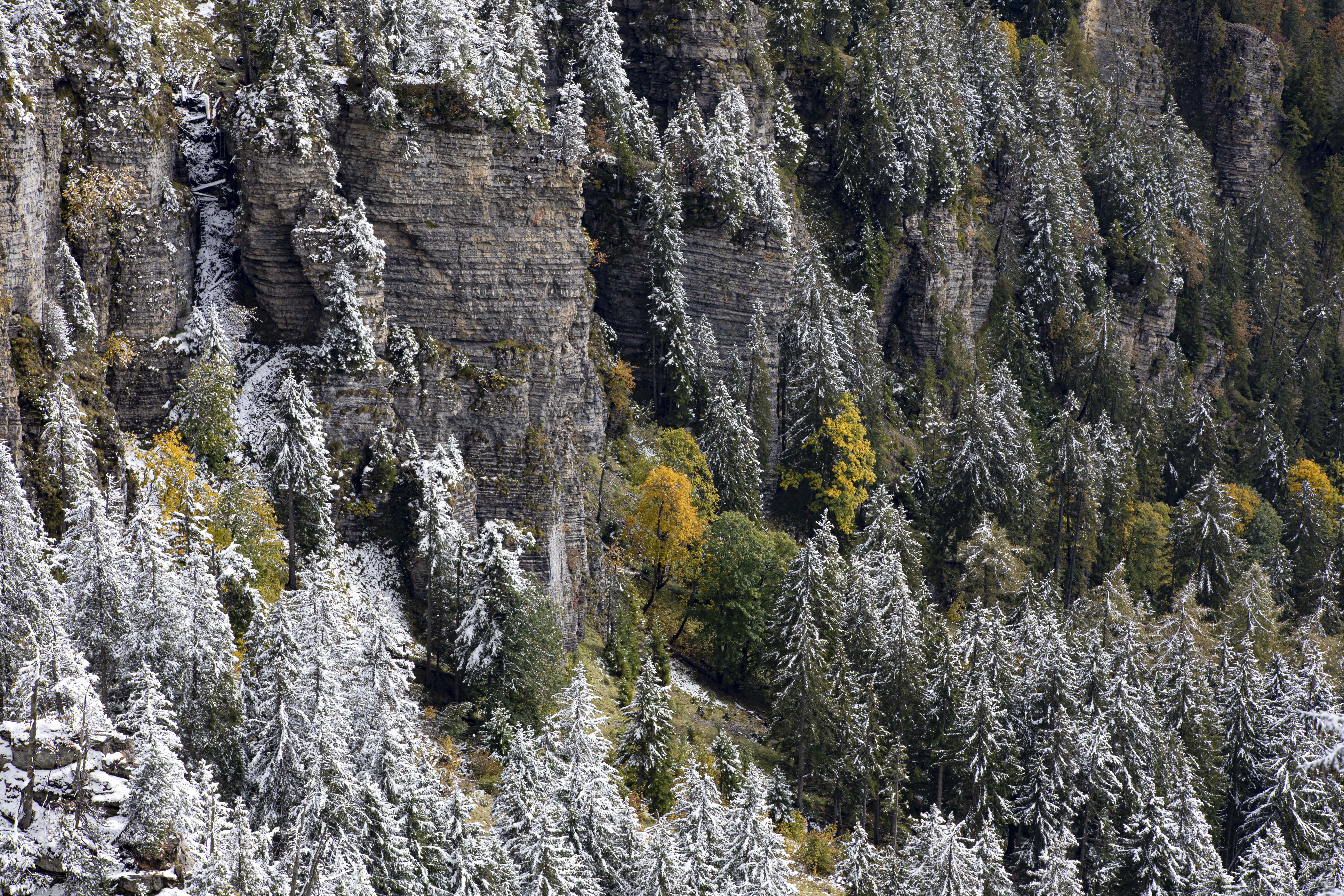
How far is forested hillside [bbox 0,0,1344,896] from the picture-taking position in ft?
106

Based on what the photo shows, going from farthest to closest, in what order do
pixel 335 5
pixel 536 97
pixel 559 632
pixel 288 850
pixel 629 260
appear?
pixel 629 260, pixel 536 97, pixel 335 5, pixel 559 632, pixel 288 850

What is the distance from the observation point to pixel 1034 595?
174 ft

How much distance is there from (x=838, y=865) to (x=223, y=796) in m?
18.3

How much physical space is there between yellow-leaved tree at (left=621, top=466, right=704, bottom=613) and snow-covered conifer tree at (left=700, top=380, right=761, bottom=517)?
4.84 meters

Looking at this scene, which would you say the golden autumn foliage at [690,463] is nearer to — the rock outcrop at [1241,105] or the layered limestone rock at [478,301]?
the layered limestone rock at [478,301]

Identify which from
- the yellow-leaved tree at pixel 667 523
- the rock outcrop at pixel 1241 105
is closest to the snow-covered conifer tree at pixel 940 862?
the yellow-leaved tree at pixel 667 523

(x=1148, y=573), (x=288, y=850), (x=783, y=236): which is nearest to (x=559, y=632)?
(x=288, y=850)

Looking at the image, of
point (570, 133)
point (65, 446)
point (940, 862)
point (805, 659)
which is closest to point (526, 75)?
point (570, 133)

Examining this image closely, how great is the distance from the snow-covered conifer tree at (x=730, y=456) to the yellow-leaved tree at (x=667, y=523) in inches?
→ 191

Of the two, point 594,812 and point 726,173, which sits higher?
point 726,173

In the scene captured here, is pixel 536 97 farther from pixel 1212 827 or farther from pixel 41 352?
pixel 1212 827

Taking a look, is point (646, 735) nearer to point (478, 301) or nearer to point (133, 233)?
point (478, 301)

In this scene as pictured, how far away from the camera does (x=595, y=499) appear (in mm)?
55438

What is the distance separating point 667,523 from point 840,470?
38.6 feet
